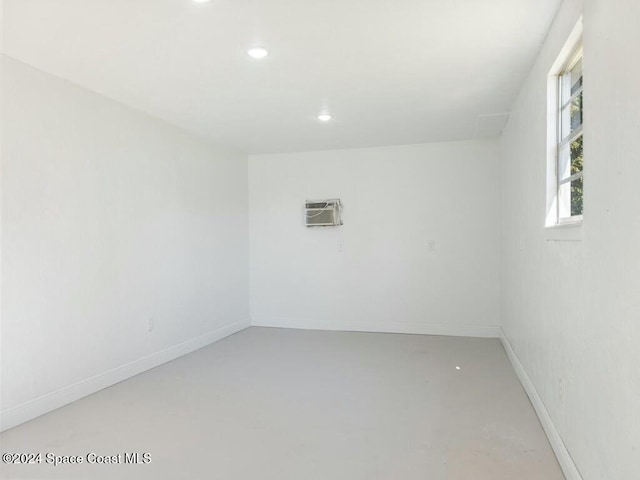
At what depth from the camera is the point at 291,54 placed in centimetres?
276

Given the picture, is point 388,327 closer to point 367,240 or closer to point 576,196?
point 367,240

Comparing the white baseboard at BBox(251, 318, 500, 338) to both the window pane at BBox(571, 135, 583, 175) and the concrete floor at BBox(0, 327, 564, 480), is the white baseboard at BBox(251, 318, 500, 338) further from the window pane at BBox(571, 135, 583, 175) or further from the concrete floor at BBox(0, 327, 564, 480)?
the window pane at BBox(571, 135, 583, 175)

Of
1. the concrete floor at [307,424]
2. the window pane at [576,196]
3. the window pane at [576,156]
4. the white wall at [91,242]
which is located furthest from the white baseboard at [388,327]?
the window pane at [576,156]

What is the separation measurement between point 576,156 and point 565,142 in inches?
6.4

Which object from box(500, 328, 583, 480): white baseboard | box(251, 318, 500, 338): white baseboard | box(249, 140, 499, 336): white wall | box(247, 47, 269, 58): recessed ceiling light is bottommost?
box(251, 318, 500, 338): white baseboard

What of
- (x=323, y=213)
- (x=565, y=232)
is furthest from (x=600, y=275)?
(x=323, y=213)

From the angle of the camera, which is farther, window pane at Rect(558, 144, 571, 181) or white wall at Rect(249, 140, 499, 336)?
white wall at Rect(249, 140, 499, 336)

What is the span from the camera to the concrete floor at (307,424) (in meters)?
2.24

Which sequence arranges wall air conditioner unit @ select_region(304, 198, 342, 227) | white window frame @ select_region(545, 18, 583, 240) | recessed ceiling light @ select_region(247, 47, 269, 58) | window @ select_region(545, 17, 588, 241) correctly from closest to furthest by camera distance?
window @ select_region(545, 17, 588, 241) < white window frame @ select_region(545, 18, 583, 240) < recessed ceiling light @ select_region(247, 47, 269, 58) < wall air conditioner unit @ select_region(304, 198, 342, 227)

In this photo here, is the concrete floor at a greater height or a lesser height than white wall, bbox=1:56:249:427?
lesser

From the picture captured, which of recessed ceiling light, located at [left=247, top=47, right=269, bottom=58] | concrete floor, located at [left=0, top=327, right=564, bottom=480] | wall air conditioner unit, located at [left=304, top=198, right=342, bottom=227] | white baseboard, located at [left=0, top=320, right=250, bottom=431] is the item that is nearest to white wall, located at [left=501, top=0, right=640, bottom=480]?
concrete floor, located at [left=0, top=327, right=564, bottom=480]

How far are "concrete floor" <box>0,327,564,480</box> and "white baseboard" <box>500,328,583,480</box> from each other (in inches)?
2.1

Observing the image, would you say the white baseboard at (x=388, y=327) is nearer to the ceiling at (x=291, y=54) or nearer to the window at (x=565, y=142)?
the ceiling at (x=291, y=54)

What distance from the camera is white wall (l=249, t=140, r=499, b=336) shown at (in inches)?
204
